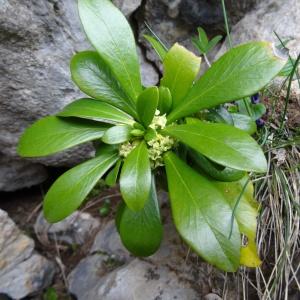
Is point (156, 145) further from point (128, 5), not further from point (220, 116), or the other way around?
point (128, 5)

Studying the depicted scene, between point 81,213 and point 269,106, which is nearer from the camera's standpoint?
point 269,106

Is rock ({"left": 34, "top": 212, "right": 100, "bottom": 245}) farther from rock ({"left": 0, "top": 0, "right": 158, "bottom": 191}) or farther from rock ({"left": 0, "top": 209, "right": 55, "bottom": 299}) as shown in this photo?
rock ({"left": 0, "top": 0, "right": 158, "bottom": 191})

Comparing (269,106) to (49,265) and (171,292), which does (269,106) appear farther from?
(49,265)

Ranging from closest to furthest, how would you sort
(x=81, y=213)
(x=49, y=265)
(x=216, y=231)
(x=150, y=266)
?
(x=216, y=231), (x=150, y=266), (x=49, y=265), (x=81, y=213)

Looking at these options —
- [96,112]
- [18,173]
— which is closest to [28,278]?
[18,173]

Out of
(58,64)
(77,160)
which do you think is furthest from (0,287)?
(58,64)

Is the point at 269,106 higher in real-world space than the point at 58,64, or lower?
lower

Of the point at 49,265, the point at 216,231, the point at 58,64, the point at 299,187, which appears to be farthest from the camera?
the point at 49,265

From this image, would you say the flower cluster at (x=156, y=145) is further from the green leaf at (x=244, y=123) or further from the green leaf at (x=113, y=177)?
the green leaf at (x=244, y=123)

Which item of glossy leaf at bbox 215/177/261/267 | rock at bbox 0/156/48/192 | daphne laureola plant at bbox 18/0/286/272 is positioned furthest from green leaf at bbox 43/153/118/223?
rock at bbox 0/156/48/192
